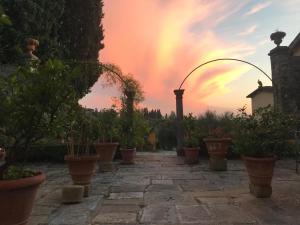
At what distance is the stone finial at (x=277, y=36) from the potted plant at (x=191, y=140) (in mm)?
4689

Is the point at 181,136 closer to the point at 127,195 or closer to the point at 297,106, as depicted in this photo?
the point at 297,106

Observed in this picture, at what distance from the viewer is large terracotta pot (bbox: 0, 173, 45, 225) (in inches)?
95.8

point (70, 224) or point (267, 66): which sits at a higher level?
point (267, 66)

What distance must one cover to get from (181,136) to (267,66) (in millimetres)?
4737

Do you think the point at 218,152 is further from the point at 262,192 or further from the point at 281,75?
the point at 281,75

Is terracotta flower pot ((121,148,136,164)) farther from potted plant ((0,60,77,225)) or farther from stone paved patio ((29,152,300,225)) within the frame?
potted plant ((0,60,77,225))

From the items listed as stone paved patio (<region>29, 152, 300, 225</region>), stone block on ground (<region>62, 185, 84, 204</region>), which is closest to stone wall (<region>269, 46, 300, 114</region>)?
stone paved patio (<region>29, 152, 300, 225</region>)

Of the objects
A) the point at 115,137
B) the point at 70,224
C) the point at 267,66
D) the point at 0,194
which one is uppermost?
the point at 267,66

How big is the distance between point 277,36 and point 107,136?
737cm

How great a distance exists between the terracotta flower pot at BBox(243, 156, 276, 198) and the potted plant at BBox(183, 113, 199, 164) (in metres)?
4.06

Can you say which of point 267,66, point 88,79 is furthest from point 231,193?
point 88,79

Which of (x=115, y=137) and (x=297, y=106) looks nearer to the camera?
(x=115, y=137)

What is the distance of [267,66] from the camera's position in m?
12.1

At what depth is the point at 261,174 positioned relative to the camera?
4.32m
